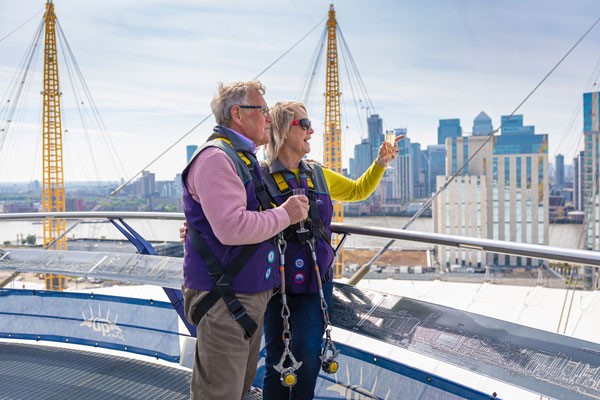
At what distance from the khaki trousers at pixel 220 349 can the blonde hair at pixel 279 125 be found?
50 cm

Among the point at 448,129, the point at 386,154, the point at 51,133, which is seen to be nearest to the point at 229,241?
the point at 386,154

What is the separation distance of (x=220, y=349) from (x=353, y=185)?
0.91 m

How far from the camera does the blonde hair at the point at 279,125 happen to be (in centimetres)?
184

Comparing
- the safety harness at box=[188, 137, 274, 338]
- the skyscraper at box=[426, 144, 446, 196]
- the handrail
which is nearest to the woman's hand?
the handrail

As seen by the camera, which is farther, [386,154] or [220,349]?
[386,154]

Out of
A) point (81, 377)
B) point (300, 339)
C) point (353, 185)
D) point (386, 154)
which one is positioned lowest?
point (81, 377)

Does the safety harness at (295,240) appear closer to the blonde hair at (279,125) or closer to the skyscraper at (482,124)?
the blonde hair at (279,125)

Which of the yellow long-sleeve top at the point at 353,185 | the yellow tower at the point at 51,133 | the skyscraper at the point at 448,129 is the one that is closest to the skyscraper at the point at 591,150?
the skyscraper at the point at 448,129

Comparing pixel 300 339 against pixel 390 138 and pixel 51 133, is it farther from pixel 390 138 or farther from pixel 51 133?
pixel 51 133

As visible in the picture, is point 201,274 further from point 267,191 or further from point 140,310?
point 140,310

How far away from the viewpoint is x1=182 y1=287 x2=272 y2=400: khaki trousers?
153 centimetres

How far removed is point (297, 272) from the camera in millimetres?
1746

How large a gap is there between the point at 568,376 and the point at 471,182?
90.4 m

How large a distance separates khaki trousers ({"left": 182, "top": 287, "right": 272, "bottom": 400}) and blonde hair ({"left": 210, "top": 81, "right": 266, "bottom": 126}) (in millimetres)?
502
